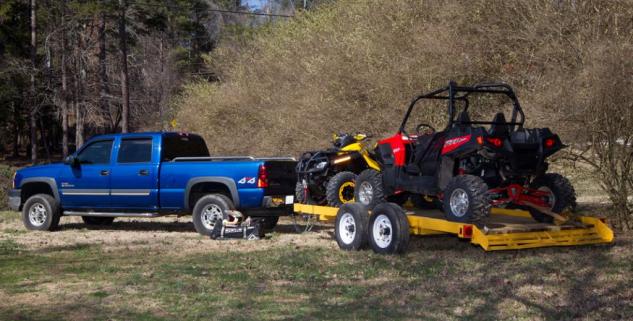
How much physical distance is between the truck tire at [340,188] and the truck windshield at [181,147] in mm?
3369

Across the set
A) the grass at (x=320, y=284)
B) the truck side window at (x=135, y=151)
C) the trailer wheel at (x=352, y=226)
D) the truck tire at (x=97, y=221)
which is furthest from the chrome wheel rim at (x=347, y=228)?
the truck tire at (x=97, y=221)

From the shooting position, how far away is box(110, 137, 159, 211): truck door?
12750mm

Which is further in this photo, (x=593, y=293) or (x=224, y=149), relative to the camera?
(x=224, y=149)

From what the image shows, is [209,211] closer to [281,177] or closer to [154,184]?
[154,184]

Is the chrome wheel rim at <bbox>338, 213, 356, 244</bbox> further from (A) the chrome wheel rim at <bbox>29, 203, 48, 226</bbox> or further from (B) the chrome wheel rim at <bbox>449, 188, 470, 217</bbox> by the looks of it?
(A) the chrome wheel rim at <bbox>29, 203, 48, 226</bbox>

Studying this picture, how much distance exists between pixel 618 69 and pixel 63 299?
299 inches

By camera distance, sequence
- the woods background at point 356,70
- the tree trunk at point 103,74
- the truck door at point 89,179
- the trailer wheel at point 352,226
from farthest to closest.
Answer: the tree trunk at point 103,74
the truck door at point 89,179
the woods background at point 356,70
the trailer wheel at point 352,226

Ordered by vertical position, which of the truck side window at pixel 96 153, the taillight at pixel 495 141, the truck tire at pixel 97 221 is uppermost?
the taillight at pixel 495 141

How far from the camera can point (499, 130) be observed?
919 cm

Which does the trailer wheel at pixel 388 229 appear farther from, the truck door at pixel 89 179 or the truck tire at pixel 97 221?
the truck tire at pixel 97 221

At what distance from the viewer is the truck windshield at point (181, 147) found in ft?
42.7

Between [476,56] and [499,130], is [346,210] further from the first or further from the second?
[476,56]

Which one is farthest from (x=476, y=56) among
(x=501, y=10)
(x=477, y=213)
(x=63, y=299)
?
(x=63, y=299)

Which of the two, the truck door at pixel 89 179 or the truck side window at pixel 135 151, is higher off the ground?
the truck side window at pixel 135 151
